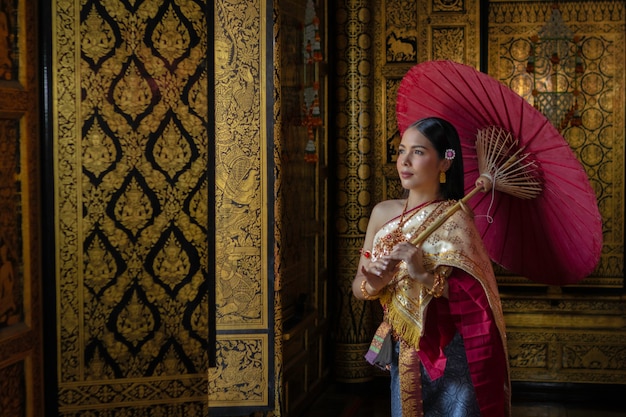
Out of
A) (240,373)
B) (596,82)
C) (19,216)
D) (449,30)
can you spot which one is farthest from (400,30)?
(19,216)

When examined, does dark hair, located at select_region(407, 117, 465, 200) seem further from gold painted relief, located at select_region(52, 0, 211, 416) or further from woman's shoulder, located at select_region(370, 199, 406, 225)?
gold painted relief, located at select_region(52, 0, 211, 416)

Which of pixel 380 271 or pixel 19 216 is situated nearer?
pixel 19 216

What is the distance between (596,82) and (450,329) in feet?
10.6

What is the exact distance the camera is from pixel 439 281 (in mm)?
2537

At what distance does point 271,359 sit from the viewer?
3.70 metres

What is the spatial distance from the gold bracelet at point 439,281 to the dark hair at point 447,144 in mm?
247

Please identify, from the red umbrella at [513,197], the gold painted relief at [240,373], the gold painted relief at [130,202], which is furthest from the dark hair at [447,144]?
the gold painted relief at [240,373]

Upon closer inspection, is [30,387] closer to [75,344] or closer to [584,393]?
[75,344]

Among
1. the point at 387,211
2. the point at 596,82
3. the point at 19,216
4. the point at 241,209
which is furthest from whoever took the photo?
the point at 596,82

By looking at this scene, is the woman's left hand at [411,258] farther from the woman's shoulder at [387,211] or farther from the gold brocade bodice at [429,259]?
the woman's shoulder at [387,211]

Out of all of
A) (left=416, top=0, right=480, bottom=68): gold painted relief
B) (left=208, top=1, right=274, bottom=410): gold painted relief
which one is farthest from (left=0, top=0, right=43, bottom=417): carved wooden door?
(left=416, top=0, right=480, bottom=68): gold painted relief

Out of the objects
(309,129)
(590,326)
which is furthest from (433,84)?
(590,326)

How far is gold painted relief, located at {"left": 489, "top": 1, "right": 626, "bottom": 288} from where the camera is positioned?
17.3 ft

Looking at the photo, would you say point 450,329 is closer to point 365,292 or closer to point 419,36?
point 365,292
